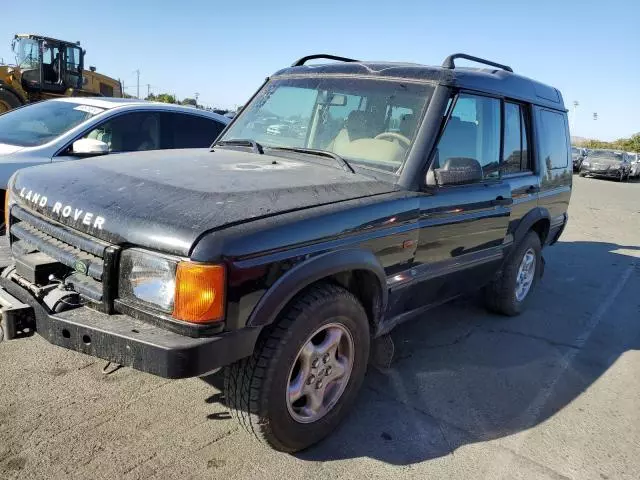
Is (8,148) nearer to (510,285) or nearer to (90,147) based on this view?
(90,147)

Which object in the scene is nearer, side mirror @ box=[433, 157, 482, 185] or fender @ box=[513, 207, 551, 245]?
side mirror @ box=[433, 157, 482, 185]

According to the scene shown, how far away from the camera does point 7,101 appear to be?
12.0m

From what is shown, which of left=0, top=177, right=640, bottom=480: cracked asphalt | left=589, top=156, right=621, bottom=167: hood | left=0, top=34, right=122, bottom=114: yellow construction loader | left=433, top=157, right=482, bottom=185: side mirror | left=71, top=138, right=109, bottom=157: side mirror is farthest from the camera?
left=589, top=156, right=621, bottom=167: hood

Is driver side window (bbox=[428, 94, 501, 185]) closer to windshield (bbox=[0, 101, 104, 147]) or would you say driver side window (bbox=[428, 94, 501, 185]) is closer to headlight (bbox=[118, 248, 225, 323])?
headlight (bbox=[118, 248, 225, 323])

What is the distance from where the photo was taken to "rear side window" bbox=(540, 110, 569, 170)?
16.0 feet

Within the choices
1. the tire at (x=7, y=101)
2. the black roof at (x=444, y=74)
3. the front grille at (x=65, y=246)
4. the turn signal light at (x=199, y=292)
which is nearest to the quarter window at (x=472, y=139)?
the black roof at (x=444, y=74)

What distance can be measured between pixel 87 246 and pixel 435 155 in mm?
2067

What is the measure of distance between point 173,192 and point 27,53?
15.3 meters

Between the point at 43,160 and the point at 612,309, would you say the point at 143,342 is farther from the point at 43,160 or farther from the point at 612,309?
the point at 612,309

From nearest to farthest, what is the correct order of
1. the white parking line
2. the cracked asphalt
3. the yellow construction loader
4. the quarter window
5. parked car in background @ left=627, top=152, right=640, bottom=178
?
1. the cracked asphalt
2. the white parking line
3. the quarter window
4. the yellow construction loader
5. parked car in background @ left=627, top=152, right=640, bottom=178

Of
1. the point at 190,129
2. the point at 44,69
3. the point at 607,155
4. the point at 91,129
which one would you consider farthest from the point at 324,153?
the point at 607,155

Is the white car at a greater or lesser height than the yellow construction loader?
lesser

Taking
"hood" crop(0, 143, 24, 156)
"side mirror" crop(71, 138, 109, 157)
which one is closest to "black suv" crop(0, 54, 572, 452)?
"side mirror" crop(71, 138, 109, 157)

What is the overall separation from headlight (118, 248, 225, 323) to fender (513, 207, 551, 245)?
3.13m
